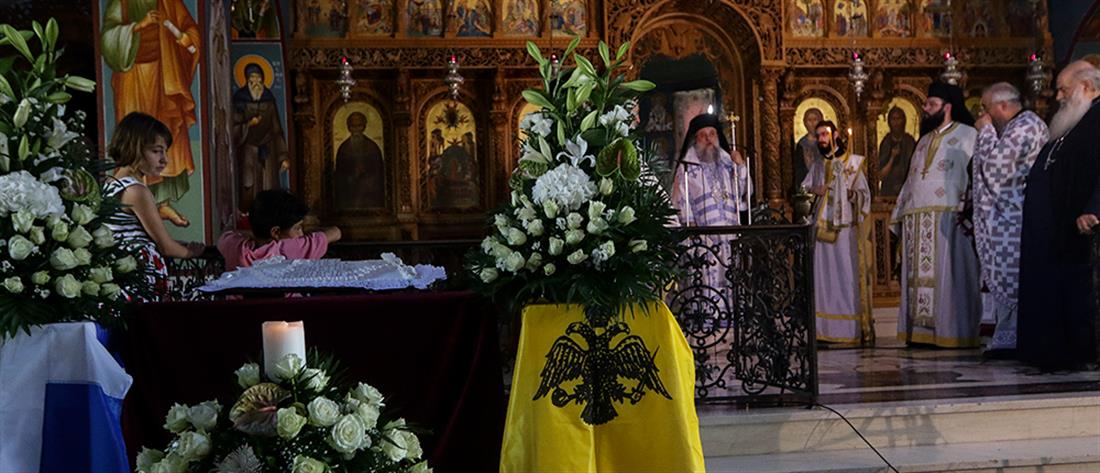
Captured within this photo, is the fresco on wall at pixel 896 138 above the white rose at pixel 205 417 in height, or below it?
above

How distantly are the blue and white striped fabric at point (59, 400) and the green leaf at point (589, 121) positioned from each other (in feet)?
6.13

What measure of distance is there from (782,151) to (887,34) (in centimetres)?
189

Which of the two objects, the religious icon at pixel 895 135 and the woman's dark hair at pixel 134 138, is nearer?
the woman's dark hair at pixel 134 138

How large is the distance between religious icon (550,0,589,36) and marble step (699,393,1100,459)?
7328 millimetres

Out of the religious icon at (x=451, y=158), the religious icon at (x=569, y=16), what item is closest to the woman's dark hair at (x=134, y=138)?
the religious icon at (x=451, y=158)

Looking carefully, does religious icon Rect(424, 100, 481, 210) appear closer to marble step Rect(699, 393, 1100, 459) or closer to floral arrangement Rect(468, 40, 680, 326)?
marble step Rect(699, 393, 1100, 459)

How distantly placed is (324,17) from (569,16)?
8.77 feet

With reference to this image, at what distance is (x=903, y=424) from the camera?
555cm

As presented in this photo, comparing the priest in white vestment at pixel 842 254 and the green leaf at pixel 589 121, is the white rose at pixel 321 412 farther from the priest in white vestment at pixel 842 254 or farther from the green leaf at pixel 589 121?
the priest in white vestment at pixel 842 254

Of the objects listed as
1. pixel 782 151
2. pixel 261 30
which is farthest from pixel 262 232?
pixel 782 151

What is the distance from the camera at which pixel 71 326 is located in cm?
383

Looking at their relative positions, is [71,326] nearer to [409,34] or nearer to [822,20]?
[409,34]

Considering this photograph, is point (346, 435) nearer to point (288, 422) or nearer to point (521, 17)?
point (288, 422)

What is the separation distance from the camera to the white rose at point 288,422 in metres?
2.44
